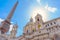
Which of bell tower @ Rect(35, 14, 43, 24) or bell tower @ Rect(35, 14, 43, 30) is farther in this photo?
bell tower @ Rect(35, 14, 43, 24)

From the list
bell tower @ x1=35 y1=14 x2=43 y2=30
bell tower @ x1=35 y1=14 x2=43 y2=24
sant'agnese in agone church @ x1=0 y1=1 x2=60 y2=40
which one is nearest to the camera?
sant'agnese in agone church @ x1=0 y1=1 x2=60 y2=40

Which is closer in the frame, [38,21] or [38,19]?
[38,21]

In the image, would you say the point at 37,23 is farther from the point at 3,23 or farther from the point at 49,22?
the point at 3,23

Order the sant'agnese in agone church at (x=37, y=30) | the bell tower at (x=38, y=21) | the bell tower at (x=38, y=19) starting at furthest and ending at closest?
the bell tower at (x=38, y=19) → the bell tower at (x=38, y=21) → the sant'agnese in agone church at (x=37, y=30)

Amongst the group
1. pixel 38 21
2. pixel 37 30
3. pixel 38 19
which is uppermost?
pixel 38 19

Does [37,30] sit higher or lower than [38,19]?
lower

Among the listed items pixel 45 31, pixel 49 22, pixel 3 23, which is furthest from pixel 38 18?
pixel 3 23

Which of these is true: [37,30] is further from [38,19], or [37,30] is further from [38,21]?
[38,19]

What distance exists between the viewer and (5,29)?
36.9 feet

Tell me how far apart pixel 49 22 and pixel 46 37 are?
616 inches

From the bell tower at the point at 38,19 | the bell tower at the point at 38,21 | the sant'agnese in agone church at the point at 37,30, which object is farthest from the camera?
the bell tower at the point at 38,19

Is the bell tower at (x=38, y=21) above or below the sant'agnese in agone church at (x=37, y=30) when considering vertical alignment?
above

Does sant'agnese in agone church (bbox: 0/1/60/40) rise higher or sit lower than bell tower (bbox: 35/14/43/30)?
lower

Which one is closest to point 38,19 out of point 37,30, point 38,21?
point 38,21
